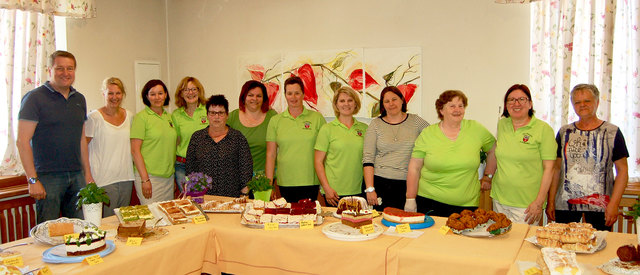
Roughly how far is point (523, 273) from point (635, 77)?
2.60m

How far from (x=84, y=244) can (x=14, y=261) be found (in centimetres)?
27

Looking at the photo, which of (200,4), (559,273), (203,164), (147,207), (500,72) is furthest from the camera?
(200,4)

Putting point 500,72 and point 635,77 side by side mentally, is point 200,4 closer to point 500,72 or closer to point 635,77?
point 500,72

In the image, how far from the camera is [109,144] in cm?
377

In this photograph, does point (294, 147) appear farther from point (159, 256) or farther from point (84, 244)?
point (84, 244)

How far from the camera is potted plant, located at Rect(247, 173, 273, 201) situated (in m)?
3.22

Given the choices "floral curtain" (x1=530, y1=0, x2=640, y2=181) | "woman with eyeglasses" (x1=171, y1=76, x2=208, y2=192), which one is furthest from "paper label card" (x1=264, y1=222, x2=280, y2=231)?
"floral curtain" (x1=530, y1=0, x2=640, y2=181)

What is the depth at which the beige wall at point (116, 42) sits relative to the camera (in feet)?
16.3

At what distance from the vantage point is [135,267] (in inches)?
92.8

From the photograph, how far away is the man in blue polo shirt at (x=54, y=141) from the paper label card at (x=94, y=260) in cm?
140

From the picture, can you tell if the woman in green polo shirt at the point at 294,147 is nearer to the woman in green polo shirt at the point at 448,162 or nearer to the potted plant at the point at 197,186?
the potted plant at the point at 197,186

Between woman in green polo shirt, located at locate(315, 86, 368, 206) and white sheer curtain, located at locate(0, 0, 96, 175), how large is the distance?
2.50m

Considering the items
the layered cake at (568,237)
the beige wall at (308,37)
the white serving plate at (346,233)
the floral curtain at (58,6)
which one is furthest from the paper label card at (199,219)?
the beige wall at (308,37)

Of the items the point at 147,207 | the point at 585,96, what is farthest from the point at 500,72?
the point at 147,207
